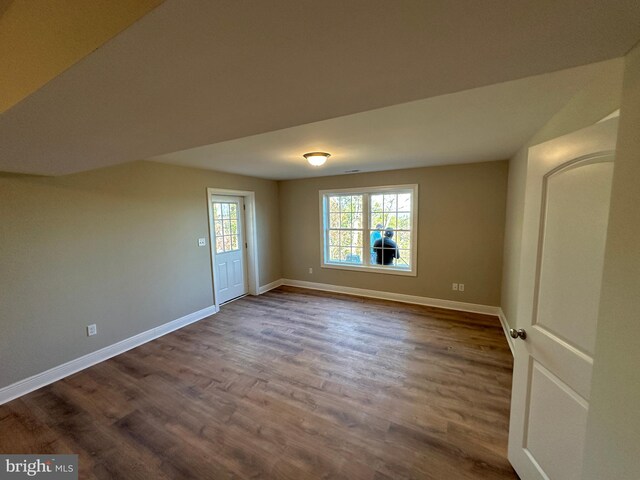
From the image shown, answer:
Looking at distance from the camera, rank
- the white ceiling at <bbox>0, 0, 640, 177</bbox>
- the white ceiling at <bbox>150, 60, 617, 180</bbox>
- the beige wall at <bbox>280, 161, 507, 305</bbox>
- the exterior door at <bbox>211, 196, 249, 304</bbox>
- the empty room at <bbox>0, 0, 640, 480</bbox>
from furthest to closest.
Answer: the exterior door at <bbox>211, 196, 249, 304</bbox>, the beige wall at <bbox>280, 161, 507, 305</bbox>, the white ceiling at <bbox>150, 60, 617, 180</bbox>, the empty room at <bbox>0, 0, 640, 480</bbox>, the white ceiling at <bbox>0, 0, 640, 177</bbox>

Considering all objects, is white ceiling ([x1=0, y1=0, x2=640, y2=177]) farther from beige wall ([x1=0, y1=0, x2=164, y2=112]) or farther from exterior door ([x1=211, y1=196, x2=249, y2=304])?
exterior door ([x1=211, y1=196, x2=249, y2=304])

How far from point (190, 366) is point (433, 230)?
12.4 ft

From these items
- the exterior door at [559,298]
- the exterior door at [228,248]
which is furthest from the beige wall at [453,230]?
the exterior door at [559,298]

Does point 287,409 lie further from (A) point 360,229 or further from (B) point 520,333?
(A) point 360,229

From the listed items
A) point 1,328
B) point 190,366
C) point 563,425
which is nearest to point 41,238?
point 1,328

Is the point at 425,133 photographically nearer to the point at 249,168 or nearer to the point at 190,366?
the point at 249,168

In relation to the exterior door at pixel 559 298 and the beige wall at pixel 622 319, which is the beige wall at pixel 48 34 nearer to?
the beige wall at pixel 622 319

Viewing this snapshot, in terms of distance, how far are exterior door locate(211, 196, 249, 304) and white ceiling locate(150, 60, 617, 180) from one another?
887 mm

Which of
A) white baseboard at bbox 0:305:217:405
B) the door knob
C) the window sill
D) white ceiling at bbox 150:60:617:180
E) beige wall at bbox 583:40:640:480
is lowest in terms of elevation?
white baseboard at bbox 0:305:217:405

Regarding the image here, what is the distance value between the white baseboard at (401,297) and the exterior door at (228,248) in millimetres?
1146

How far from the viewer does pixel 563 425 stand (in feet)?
3.85

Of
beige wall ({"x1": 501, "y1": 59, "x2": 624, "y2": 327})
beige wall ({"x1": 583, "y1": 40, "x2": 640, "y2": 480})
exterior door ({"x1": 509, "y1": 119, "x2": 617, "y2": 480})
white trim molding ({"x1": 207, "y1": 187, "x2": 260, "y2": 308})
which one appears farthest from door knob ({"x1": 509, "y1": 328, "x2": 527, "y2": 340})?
white trim molding ({"x1": 207, "y1": 187, "x2": 260, "y2": 308})

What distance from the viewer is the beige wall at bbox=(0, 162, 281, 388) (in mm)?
2246

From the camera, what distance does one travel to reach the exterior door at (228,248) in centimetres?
425
